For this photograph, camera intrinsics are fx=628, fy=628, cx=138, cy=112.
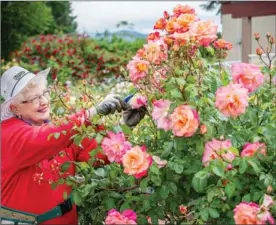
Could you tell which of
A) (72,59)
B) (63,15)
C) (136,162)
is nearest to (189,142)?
(136,162)

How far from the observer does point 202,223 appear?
1988mm

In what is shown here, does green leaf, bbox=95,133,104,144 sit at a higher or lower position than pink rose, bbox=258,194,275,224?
higher

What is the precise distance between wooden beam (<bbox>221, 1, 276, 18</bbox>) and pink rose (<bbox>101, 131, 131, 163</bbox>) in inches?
358

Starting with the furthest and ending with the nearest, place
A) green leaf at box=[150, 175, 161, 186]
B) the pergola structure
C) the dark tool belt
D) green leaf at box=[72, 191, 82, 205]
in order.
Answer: the pergola structure < the dark tool belt < green leaf at box=[72, 191, 82, 205] < green leaf at box=[150, 175, 161, 186]

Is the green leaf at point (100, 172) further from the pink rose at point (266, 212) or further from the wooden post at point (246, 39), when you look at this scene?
the wooden post at point (246, 39)

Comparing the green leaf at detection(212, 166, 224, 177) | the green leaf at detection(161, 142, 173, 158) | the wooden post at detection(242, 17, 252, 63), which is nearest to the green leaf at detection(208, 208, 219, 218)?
the green leaf at detection(212, 166, 224, 177)

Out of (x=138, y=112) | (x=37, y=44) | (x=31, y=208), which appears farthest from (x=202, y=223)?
(x=37, y=44)

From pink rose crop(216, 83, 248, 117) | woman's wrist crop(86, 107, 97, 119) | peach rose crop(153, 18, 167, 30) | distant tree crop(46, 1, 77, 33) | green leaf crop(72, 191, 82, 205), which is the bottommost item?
distant tree crop(46, 1, 77, 33)

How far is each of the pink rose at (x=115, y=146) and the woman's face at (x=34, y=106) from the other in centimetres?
56

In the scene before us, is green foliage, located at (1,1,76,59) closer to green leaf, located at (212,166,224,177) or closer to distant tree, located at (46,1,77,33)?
distant tree, located at (46,1,77,33)

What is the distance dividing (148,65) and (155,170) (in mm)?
400

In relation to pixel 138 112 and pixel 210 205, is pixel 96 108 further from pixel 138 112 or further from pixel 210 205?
pixel 210 205

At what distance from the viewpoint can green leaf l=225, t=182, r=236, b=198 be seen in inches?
76.6

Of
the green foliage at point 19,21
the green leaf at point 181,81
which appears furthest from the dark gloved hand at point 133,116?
the green foliage at point 19,21
